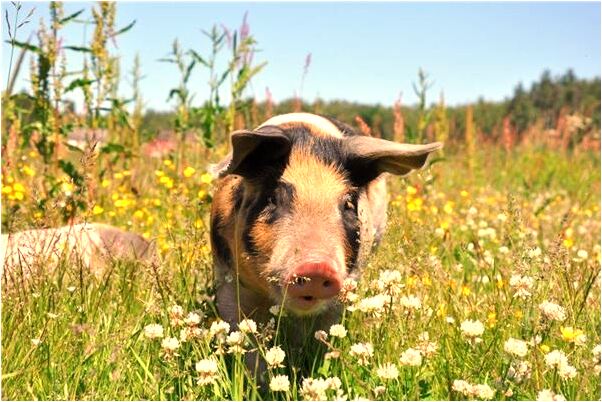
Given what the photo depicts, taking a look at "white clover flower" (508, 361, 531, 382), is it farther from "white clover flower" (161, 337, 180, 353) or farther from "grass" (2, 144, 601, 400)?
"white clover flower" (161, 337, 180, 353)

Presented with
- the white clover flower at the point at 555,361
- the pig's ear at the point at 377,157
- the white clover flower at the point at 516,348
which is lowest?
the white clover flower at the point at 555,361

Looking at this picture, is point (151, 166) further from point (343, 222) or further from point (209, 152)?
point (343, 222)

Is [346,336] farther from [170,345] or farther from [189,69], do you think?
[189,69]

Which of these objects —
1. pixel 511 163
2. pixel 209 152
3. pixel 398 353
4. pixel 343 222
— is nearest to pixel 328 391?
pixel 398 353

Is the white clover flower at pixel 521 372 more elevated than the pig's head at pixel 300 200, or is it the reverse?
the pig's head at pixel 300 200

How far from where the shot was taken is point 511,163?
11.9 m

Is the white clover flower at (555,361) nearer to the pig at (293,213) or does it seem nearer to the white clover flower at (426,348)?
the white clover flower at (426,348)

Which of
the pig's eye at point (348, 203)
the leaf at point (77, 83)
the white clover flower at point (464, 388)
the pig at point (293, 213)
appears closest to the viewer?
the white clover flower at point (464, 388)

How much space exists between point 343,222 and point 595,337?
1.31 m

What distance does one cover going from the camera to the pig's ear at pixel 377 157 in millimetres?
3428

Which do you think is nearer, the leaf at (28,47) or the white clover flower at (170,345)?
the white clover flower at (170,345)

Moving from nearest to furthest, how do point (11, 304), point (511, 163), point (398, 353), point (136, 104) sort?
1. point (398, 353)
2. point (11, 304)
3. point (136, 104)
4. point (511, 163)

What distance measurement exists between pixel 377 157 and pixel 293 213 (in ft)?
1.85

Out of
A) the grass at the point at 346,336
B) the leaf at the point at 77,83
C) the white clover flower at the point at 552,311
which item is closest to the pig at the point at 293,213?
the grass at the point at 346,336
